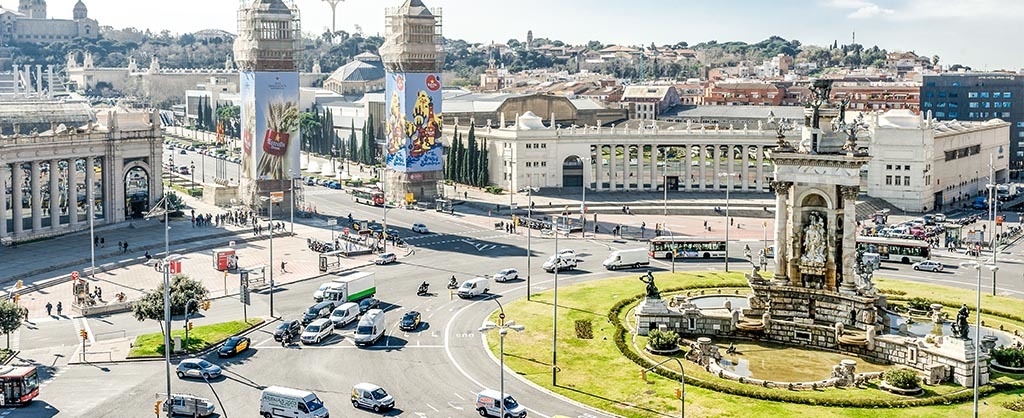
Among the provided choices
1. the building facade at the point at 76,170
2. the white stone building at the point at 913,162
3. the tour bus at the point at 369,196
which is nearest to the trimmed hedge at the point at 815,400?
the building facade at the point at 76,170

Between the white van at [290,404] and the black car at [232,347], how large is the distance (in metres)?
12.1

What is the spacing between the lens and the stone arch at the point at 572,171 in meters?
157

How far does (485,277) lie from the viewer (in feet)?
312

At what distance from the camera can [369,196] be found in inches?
5960

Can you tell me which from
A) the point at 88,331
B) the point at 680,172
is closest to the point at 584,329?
the point at 88,331

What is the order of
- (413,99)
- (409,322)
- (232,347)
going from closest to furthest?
(232,347)
(409,322)
(413,99)

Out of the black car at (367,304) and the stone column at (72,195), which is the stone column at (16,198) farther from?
the black car at (367,304)

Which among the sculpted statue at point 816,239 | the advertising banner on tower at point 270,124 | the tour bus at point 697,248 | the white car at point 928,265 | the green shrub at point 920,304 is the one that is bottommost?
the green shrub at point 920,304

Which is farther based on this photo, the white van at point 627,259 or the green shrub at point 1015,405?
the white van at point 627,259

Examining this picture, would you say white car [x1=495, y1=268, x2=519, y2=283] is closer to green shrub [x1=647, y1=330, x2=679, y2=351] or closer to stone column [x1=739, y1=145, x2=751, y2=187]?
green shrub [x1=647, y1=330, x2=679, y2=351]

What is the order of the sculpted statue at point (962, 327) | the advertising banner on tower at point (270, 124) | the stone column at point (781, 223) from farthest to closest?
the advertising banner on tower at point (270, 124) < the stone column at point (781, 223) < the sculpted statue at point (962, 327)

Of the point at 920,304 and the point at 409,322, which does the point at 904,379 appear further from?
the point at 409,322

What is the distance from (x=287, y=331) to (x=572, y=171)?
8954cm

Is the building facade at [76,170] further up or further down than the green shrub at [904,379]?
further up
